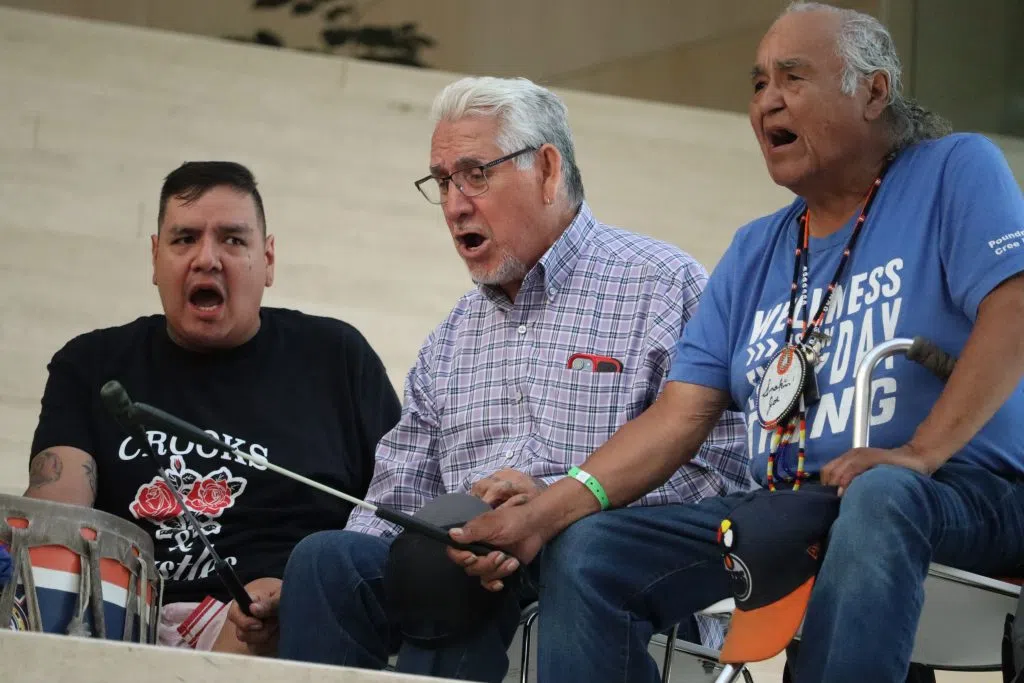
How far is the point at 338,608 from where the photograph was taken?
7.55 feet

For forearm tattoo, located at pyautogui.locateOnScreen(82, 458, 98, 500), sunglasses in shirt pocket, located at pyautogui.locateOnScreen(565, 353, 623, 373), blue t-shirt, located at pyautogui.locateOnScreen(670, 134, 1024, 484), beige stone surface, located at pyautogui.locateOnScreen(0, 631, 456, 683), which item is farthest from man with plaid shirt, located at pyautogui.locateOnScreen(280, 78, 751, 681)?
beige stone surface, located at pyautogui.locateOnScreen(0, 631, 456, 683)

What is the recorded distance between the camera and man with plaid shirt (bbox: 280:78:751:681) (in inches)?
99.3

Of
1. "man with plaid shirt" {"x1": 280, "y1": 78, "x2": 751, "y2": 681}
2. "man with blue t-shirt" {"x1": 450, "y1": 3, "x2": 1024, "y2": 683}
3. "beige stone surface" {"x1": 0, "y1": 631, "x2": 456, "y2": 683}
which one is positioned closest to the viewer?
"beige stone surface" {"x1": 0, "y1": 631, "x2": 456, "y2": 683}

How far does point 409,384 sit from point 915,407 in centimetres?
102

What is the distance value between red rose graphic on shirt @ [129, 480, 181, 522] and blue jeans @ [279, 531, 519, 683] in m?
0.49

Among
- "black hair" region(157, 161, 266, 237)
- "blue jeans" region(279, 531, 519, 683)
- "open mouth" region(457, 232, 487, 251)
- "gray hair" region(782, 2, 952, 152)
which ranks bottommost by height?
"blue jeans" region(279, 531, 519, 683)

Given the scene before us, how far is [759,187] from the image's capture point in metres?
4.91

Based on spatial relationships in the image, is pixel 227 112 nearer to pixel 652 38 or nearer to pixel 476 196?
pixel 652 38

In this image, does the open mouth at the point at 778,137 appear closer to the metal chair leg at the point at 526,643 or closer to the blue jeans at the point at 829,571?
the blue jeans at the point at 829,571

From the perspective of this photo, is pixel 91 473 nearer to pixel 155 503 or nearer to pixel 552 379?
pixel 155 503

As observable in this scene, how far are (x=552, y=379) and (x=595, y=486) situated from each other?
38 cm

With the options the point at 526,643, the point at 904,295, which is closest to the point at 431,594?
the point at 526,643

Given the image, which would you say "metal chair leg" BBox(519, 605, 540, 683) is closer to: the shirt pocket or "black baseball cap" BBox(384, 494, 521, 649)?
"black baseball cap" BBox(384, 494, 521, 649)

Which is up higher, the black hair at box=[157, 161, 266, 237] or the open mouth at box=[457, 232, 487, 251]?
the black hair at box=[157, 161, 266, 237]
